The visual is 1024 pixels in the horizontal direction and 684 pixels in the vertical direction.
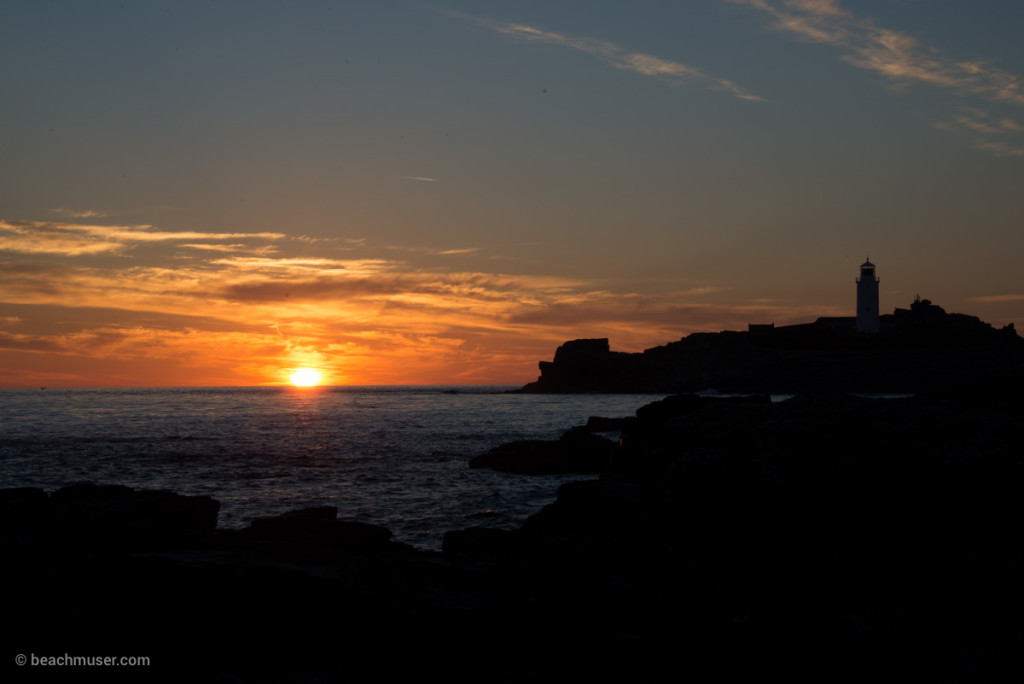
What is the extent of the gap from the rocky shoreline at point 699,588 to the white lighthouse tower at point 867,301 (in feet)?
461

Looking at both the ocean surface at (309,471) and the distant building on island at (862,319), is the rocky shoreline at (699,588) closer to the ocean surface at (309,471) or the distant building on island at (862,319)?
the ocean surface at (309,471)

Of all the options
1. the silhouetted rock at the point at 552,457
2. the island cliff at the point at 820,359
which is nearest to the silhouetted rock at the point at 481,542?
the silhouetted rock at the point at 552,457

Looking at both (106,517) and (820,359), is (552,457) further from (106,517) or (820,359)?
(820,359)

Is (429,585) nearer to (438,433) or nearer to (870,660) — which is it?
(870,660)

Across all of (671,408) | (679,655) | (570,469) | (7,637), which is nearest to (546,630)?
(679,655)

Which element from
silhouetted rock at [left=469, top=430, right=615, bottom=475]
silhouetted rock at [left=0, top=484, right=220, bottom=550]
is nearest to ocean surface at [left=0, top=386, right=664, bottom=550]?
silhouetted rock at [left=469, top=430, right=615, bottom=475]

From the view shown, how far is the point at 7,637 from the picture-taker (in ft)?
27.4

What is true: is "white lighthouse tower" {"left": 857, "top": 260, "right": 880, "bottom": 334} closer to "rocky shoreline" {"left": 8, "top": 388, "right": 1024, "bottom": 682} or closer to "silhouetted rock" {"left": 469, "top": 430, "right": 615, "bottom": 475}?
"silhouetted rock" {"left": 469, "top": 430, "right": 615, "bottom": 475}

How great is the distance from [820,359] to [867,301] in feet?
48.1

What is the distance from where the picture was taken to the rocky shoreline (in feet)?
15.1

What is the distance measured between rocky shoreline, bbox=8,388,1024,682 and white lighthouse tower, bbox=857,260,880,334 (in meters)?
141

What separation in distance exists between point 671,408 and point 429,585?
13.1m

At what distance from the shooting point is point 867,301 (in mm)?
145250

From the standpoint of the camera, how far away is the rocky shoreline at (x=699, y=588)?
181 inches
